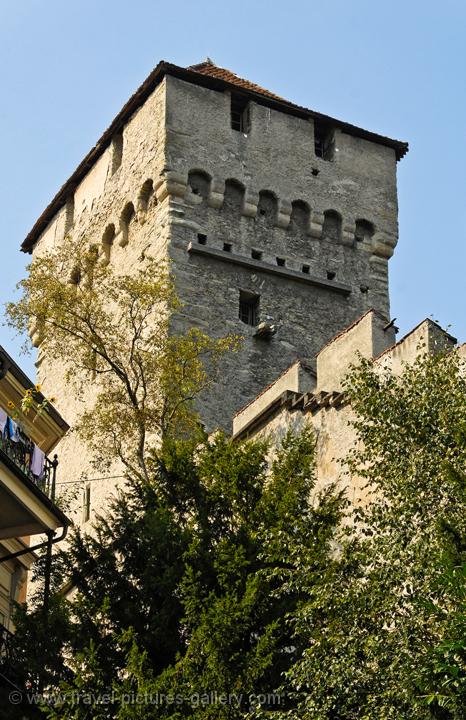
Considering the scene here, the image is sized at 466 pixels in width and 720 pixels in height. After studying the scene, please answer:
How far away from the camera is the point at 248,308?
3228cm

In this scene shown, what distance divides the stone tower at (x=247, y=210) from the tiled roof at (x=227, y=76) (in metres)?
0.07

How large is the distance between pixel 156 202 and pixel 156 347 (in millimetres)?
5956

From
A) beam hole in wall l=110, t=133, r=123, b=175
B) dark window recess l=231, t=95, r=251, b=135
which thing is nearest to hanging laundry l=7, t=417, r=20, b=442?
dark window recess l=231, t=95, r=251, b=135

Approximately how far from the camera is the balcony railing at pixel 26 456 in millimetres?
17406

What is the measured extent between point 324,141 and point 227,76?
97.8 inches

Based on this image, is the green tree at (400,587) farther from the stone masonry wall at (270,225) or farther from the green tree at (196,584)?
the stone masonry wall at (270,225)

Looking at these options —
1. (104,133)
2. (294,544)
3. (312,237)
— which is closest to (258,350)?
(312,237)

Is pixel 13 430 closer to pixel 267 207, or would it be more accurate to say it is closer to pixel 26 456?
pixel 26 456

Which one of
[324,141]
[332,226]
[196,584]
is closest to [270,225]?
[332,226]

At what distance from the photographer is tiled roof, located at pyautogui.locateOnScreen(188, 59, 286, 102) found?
34750 mm

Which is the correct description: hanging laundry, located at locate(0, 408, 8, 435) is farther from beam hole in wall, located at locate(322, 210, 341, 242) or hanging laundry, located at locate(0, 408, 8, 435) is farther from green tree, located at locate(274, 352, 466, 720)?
beam hole in wall, located at locate(322, 210, 341, 242)

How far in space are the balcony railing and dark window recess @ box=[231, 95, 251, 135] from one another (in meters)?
17.2

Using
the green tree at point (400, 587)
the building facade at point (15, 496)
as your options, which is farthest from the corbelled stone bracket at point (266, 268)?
the green tree at point (400, 587)

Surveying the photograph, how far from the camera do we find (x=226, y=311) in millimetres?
31453
